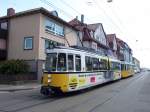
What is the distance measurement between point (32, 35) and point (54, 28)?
371cm

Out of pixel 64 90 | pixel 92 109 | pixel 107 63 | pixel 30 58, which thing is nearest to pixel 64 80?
pixel 64 90

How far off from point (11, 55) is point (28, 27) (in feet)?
13.2

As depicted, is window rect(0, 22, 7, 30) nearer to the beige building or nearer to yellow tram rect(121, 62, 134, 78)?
the beige building

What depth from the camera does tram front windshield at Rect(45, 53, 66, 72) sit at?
1502 cm

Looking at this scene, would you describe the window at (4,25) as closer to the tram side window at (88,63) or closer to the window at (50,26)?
the window at (50,26)

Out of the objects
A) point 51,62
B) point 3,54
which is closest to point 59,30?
point 3,54

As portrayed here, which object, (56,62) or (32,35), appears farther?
(32,35)

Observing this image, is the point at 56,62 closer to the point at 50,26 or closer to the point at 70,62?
the point at 70,62

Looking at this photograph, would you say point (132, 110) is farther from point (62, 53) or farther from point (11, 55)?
point (11, 55)

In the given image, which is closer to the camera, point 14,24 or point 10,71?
point 10,71

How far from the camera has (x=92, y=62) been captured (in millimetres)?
19625

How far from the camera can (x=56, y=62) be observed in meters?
15.1

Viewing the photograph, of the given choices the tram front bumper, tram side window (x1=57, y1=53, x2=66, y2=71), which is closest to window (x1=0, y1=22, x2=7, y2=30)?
tram side window (x1=57, y1=53, x2=66, y2=71)

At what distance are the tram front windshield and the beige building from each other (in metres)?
12.9
